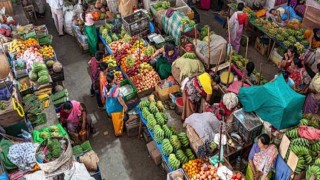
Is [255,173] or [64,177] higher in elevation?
[64,177]

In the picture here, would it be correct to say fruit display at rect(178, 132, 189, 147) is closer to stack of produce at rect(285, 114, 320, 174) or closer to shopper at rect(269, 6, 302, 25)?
stack of produce at rect(285, 114, 320, 174)

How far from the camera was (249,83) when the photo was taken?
7184mm

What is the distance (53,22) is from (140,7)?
3311 mm

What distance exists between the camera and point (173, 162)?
616 cm

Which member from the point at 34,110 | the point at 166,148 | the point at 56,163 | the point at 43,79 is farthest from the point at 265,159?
the point at 43,79

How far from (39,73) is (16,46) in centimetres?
143

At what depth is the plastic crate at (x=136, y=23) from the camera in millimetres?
8642

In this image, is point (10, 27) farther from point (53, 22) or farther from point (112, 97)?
point (112, 97)

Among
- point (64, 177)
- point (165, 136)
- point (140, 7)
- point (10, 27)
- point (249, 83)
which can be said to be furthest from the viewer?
point (140, 7)

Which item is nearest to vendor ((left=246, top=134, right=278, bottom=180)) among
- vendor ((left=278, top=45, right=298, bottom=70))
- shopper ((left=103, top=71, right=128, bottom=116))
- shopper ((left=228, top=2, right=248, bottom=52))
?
shopper ((left=103, top=71, right=128, bottom=116))

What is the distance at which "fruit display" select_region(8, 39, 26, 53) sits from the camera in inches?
342

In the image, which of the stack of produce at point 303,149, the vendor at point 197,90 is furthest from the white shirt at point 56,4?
the stack of produce at point 303,149

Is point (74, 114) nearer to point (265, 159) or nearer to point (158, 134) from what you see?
point (158, 134)

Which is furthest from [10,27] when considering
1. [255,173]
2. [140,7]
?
[255,173]
